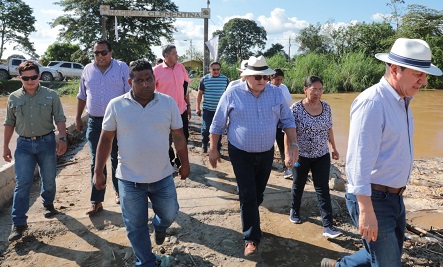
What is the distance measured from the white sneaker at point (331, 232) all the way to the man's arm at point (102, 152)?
7.35 ft

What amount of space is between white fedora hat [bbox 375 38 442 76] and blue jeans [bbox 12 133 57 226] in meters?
3.41

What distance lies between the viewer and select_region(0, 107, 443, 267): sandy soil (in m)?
3.28

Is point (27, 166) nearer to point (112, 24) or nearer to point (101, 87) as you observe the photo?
point (101, 87)

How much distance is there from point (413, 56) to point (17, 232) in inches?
149

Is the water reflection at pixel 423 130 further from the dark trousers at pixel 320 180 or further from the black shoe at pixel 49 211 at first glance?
the black shoe at pixel 49 211

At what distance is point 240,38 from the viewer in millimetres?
75312

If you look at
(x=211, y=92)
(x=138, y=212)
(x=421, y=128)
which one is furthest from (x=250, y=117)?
(x=421, y=128)

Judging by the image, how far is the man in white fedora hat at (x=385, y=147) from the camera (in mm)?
2008

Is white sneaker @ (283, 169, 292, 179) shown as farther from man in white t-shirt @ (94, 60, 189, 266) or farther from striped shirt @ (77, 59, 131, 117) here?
man in white t-shirt @ (94, 60, 189, 266)

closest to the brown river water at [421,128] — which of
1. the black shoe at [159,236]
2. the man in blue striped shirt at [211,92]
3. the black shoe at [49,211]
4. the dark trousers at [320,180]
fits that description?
the man in blue striped shirt at [211,92]

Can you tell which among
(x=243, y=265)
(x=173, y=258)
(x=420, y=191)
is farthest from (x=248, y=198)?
(x=420, y=191)

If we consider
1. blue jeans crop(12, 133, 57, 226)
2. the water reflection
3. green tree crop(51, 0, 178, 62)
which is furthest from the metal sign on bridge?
green tree crop(51, 0, 178, 62)

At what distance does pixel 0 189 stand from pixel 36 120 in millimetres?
1271

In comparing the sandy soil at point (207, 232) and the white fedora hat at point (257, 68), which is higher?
the white fedora hat at point (257, 68)
